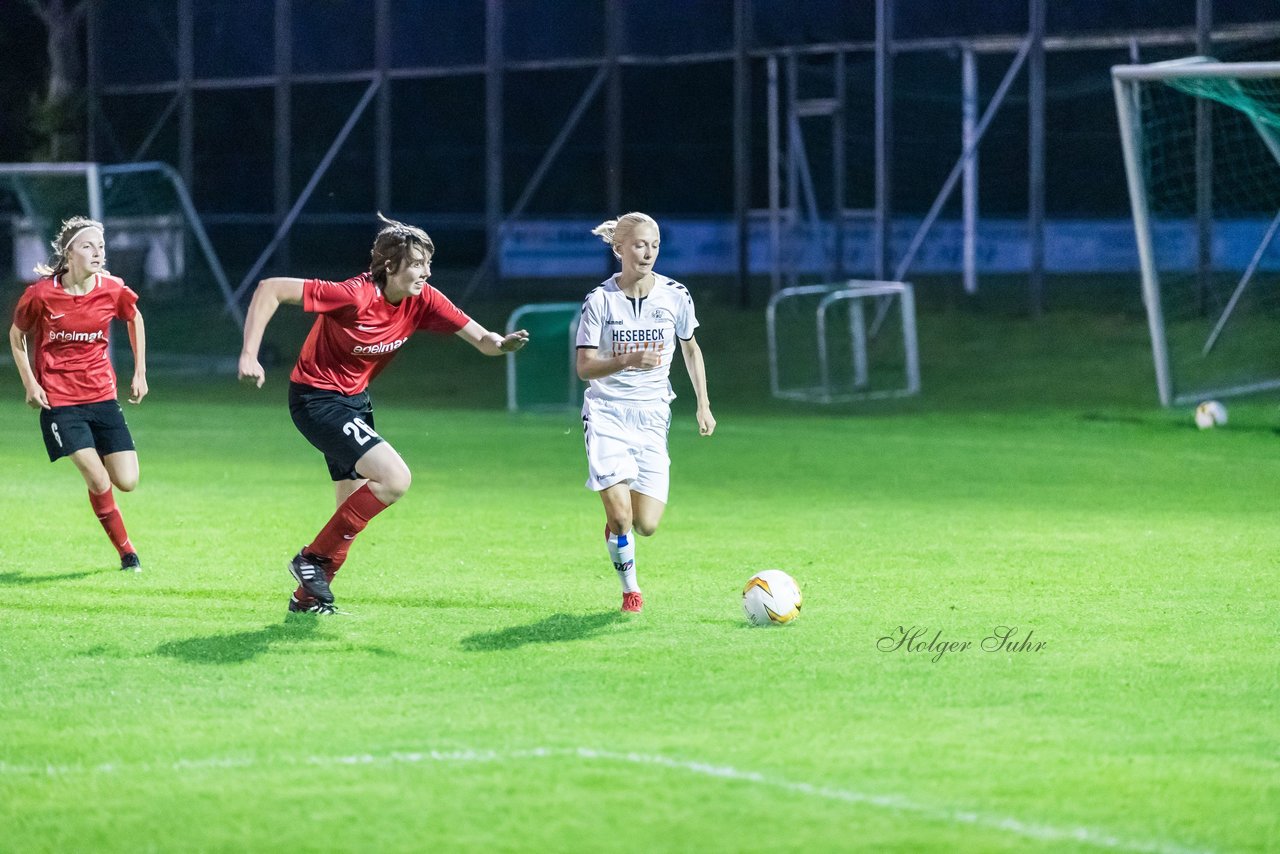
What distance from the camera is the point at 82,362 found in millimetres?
9438

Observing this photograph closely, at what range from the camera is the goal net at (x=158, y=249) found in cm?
2432

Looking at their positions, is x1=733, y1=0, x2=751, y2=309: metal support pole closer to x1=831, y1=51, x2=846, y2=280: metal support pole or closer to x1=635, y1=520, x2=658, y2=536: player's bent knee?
x1=831, y1=51, x2=846, y2=280: metal support pole

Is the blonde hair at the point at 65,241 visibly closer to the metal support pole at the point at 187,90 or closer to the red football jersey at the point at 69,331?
the red football jersey at the point at 69,331

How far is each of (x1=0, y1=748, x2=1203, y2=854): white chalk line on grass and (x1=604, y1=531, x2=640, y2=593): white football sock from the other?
7.80 feet

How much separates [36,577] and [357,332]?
2.48 m

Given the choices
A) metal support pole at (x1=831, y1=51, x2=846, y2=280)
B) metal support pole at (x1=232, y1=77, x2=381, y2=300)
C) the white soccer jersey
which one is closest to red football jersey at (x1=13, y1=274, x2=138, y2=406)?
the white soccer jersey

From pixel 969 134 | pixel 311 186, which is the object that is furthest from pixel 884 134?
pixel 311 186

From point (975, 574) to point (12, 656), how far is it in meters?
4.54

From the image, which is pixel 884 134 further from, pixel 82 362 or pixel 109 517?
pixel 109 517

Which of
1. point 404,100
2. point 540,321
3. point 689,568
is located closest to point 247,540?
point 689,568

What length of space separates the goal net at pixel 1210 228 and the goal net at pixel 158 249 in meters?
12.4

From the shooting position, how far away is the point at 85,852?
4543 mm

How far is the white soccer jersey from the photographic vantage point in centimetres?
779

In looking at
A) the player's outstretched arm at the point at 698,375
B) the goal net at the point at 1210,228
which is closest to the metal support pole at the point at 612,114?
the goal net at the point at 1210,228
